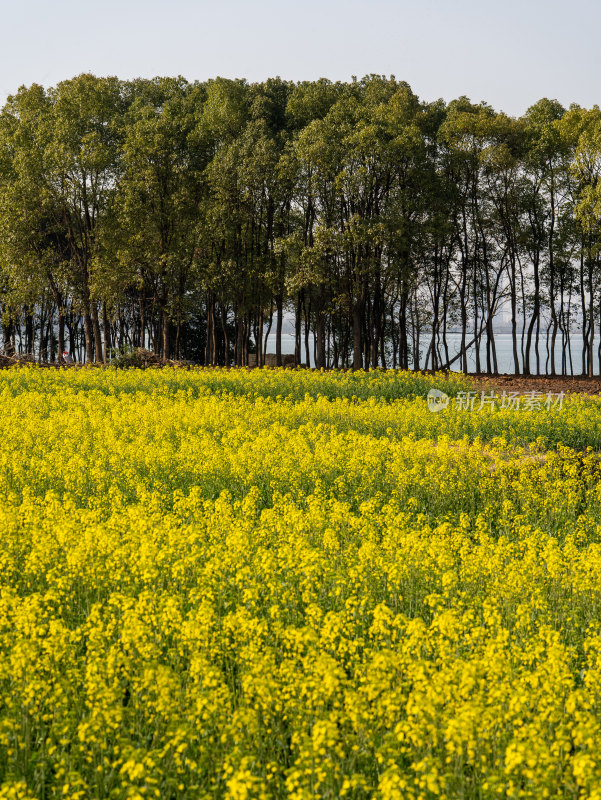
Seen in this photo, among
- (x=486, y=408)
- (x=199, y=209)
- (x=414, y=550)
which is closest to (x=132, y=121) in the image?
(x=199, y=209)

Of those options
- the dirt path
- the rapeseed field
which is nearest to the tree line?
the dirt path

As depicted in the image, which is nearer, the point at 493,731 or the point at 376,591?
the point at 493,731

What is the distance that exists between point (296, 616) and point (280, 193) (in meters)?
32.5

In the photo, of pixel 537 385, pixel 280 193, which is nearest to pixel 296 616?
pixel 537 385

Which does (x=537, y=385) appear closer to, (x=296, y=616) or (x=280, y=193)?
(x=280, y=193)

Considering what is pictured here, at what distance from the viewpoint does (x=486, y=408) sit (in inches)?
683

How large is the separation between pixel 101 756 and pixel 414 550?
363 centimetres

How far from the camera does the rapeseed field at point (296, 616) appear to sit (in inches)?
159

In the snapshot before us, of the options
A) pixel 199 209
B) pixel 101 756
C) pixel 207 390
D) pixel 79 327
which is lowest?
pixel 101 756

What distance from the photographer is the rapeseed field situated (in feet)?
13.2

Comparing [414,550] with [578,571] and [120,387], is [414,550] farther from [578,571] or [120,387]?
[120,387]

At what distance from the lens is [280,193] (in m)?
36.4

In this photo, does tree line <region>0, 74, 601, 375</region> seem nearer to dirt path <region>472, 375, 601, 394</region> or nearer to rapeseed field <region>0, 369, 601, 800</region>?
dirt path <region>472, 375, 601, 394</region>

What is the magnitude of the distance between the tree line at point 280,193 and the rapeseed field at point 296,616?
Result: 21.5m
